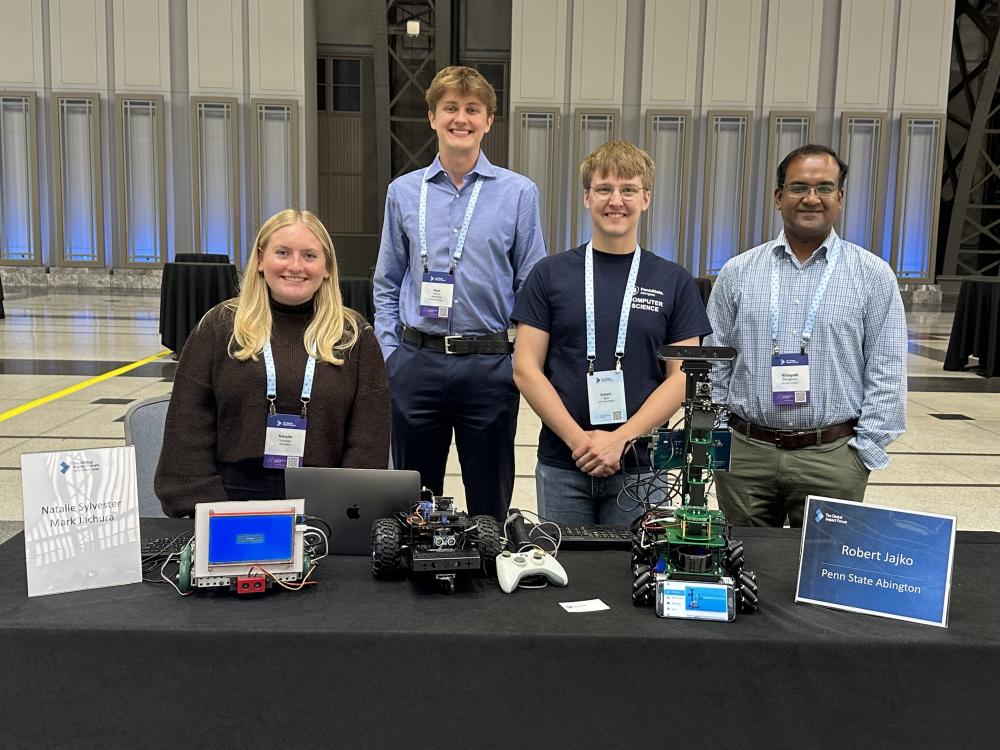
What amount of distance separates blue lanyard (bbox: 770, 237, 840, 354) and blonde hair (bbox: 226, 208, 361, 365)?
1.07 meters

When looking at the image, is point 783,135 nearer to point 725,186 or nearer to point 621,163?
point 725,186

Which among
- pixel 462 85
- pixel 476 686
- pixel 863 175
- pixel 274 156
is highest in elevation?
pixel 274 156

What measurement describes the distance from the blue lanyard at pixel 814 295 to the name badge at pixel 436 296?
94 cm

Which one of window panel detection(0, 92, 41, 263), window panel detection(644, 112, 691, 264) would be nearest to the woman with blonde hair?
window panel detection(644, 112, 691, 264)

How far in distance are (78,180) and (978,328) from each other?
13474mm

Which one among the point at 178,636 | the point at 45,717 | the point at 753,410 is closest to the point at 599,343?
the point at 753,410

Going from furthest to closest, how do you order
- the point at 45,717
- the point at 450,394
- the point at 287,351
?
the point at 450,394
the point at 287,351
the point at 45,717

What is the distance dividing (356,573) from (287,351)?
680mm

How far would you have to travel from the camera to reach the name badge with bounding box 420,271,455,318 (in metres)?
2.64

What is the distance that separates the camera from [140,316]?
1175 centimetres

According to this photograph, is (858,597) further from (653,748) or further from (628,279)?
(628,279)

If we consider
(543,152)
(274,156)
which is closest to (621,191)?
(543,152)

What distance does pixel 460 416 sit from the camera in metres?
2.70

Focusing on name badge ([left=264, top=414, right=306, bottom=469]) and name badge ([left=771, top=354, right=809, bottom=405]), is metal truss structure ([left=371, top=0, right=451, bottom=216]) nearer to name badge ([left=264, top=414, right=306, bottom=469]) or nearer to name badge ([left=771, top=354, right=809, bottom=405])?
name badge ([left=771, top=354, right=809, bottom=405])
